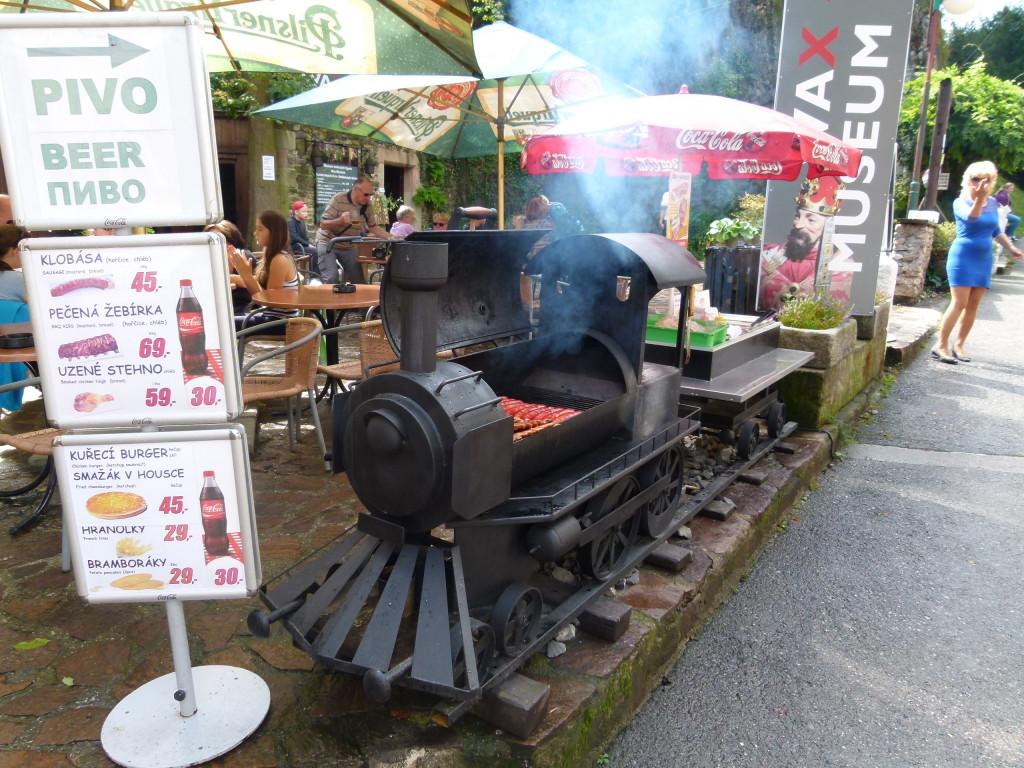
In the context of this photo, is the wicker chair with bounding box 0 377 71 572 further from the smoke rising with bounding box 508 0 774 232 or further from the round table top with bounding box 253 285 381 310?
the smoke rising with bounding box 508 0 774 232

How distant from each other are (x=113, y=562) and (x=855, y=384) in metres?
6.85

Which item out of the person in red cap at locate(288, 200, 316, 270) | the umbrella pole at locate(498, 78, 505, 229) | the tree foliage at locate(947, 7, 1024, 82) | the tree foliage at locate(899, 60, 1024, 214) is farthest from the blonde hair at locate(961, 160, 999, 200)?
the tree foliage at locate(947, 7, 1024, 82)

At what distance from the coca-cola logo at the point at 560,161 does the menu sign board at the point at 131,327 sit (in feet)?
14.4

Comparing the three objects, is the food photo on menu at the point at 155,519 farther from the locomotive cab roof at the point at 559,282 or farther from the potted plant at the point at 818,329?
the potted plant at the point at 818,329

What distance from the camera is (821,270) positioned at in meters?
6.99

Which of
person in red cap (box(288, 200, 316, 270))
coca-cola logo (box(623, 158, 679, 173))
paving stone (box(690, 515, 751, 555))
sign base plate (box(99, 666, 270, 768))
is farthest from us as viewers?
person in red cap (box(288, 200, 316, 270))

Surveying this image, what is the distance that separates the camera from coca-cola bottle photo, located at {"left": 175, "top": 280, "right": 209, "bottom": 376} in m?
2.10

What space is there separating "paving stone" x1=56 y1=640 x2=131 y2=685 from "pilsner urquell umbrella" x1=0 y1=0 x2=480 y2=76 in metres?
3.86

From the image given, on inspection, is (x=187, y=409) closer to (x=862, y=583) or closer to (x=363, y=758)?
(x=363, y=758)

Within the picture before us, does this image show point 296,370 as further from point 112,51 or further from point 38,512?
point 112,51

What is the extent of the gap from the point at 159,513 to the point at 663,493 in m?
2.54

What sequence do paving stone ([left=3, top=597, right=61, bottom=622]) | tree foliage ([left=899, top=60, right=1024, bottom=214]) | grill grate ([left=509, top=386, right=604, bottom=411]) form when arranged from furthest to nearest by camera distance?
tree foliage ([left=899, top=60, right=1024, bottom=214])
grill grate ([left=509, top=386, right=604, bottom=411])
paving stone ([left=3, top=597, right=61, bottom=622])

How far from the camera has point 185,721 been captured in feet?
7.87

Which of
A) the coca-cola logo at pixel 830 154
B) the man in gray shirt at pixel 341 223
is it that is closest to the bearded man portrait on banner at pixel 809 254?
the coca-cola logo at pixel 830 154
